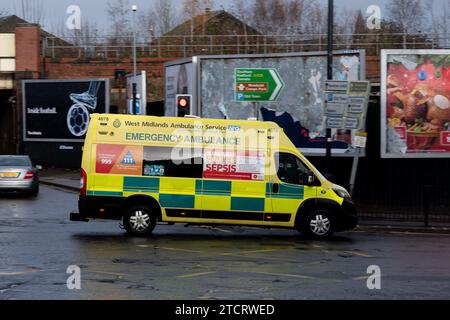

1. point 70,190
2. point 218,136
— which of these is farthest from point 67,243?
point 70,190

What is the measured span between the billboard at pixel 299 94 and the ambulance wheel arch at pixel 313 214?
8.79m

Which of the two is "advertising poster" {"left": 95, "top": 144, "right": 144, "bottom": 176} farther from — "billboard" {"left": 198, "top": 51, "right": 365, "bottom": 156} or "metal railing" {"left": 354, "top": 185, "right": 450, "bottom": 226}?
"billboard" {"left": 198, "top": 51, "right": 365, "bottom": 156}

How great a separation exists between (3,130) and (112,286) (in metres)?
43.2

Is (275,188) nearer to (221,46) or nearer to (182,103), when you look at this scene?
(182,103)

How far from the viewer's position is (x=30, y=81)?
1703 inches

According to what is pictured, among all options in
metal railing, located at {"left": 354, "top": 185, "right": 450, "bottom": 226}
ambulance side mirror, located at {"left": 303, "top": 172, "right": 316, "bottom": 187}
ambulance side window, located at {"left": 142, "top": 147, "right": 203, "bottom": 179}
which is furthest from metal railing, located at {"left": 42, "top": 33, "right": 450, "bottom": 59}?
ambulance side window, located at {"left": 142, "top": 147, "right": 203, "bottom": 179}

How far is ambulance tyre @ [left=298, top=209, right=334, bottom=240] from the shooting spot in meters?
16.4

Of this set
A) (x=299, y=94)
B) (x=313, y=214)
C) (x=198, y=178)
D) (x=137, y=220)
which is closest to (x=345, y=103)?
(x=299, y=94)

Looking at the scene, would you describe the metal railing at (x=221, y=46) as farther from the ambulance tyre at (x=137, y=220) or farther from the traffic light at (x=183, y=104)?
the ambulance tyre at (x=137, y=220)

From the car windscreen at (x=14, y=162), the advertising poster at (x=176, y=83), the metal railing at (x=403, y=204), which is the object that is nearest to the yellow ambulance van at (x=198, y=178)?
the metal railing at (x=403, y=204)

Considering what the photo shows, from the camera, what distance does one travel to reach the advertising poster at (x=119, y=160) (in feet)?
52.9

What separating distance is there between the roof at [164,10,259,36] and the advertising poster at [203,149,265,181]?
145ft

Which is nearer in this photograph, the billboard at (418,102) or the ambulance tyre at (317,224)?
the ambulance tyre at (317,224)
